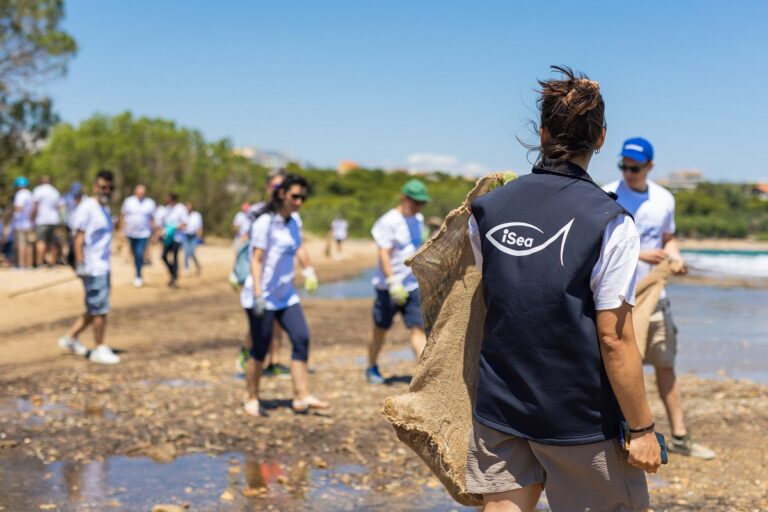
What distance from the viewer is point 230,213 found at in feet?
139

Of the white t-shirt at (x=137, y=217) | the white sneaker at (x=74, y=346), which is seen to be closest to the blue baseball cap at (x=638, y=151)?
the white sneaker at (x=74, y=346)

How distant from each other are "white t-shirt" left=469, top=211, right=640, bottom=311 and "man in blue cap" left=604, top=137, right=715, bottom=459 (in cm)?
336

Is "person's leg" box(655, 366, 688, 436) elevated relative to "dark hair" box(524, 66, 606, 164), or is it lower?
lower

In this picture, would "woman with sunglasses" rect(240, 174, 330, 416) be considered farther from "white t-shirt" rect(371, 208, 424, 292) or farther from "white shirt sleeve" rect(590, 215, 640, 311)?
"white shirt sleeve" rect(590, 215, 640, 311)

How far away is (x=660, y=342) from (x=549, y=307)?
11.7 feet

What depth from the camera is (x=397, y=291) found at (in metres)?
8.13

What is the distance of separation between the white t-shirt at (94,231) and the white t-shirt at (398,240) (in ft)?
9.46

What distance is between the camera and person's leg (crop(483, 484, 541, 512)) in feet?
9.59

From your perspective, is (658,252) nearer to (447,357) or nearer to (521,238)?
(447,357)

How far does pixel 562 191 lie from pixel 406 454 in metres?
3.76

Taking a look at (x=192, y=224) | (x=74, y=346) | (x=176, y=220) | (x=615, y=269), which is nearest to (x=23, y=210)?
(x=176, y=220)

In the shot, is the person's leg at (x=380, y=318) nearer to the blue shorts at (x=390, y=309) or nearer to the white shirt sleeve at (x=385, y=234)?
the blue shorts at (x=390, y=309)

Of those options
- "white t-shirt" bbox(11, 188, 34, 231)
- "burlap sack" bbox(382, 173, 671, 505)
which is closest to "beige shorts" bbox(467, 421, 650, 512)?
"burlap sack" bbox(382, 173, 671, 505)

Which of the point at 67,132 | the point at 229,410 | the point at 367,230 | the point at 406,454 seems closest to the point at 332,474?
the point at 406,454
